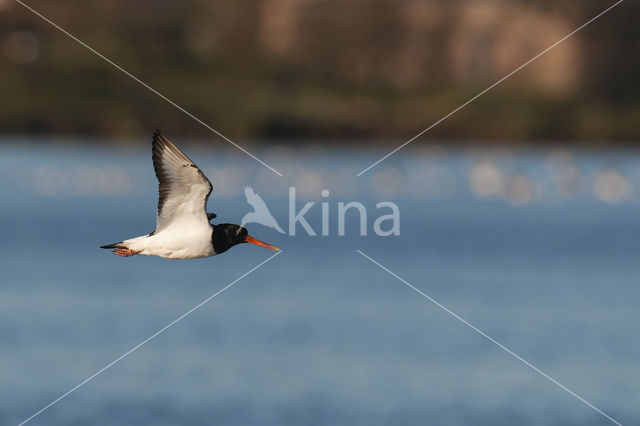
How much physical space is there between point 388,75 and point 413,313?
359 feet

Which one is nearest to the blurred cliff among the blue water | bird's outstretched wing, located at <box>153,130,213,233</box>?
the blue water

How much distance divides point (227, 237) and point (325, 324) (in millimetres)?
29512

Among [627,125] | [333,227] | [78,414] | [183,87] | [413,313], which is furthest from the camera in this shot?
[183,87]

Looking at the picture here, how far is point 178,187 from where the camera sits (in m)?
13.1

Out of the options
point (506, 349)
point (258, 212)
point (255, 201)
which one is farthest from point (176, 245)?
point (506, 349)

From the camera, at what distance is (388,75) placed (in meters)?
153

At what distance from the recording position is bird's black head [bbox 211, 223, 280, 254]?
41.3 feet

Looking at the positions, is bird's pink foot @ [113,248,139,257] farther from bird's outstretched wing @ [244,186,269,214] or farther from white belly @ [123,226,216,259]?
bird's outstretched wing @ [244,186,269,214]

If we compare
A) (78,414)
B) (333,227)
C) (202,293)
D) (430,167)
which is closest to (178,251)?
(78,414)

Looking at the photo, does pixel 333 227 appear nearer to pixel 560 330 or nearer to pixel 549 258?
pixel 549 258

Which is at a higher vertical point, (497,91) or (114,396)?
(497,91)

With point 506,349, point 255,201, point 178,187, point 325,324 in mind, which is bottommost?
point 506,349

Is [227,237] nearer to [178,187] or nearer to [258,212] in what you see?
[178,187]

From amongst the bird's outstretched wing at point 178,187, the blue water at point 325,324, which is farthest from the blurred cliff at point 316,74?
the bird's outstretched wing at point 178,187
